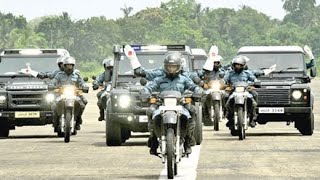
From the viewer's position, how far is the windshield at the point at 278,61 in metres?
30.1

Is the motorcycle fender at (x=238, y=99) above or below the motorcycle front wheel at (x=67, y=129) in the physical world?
above

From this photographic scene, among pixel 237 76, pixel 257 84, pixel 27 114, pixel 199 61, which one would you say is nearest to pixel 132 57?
pixel 257 84

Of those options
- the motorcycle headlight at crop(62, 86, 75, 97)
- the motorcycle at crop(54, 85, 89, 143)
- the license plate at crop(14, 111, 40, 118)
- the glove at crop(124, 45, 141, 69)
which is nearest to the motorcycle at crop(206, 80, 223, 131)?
the license plate at crop(14, 111, 40, 118)

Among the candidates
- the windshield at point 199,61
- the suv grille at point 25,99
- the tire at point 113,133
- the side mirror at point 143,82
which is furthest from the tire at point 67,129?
the windshield at point 199,61

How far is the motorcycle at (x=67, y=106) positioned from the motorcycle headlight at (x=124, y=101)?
6.57 feet

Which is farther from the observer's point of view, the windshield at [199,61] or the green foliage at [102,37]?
the green foliage at [102,37]

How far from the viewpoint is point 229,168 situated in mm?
18000

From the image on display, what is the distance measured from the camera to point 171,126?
55.0 feet

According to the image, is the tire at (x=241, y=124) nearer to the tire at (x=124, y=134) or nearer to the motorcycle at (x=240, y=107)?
the motorcycle at (x=240, y=107)

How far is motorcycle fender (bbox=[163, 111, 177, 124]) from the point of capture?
16656 millimetres

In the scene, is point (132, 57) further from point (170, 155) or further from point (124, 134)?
point (124, 134)

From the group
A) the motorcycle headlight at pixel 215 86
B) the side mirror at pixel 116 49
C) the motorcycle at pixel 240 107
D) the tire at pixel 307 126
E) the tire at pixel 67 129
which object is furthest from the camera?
the motorcycle headlight at pixel 215 86

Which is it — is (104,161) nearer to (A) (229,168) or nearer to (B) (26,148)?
(A) (229,168)

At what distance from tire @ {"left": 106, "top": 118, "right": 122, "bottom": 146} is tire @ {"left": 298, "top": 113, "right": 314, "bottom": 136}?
6103 millimetres
